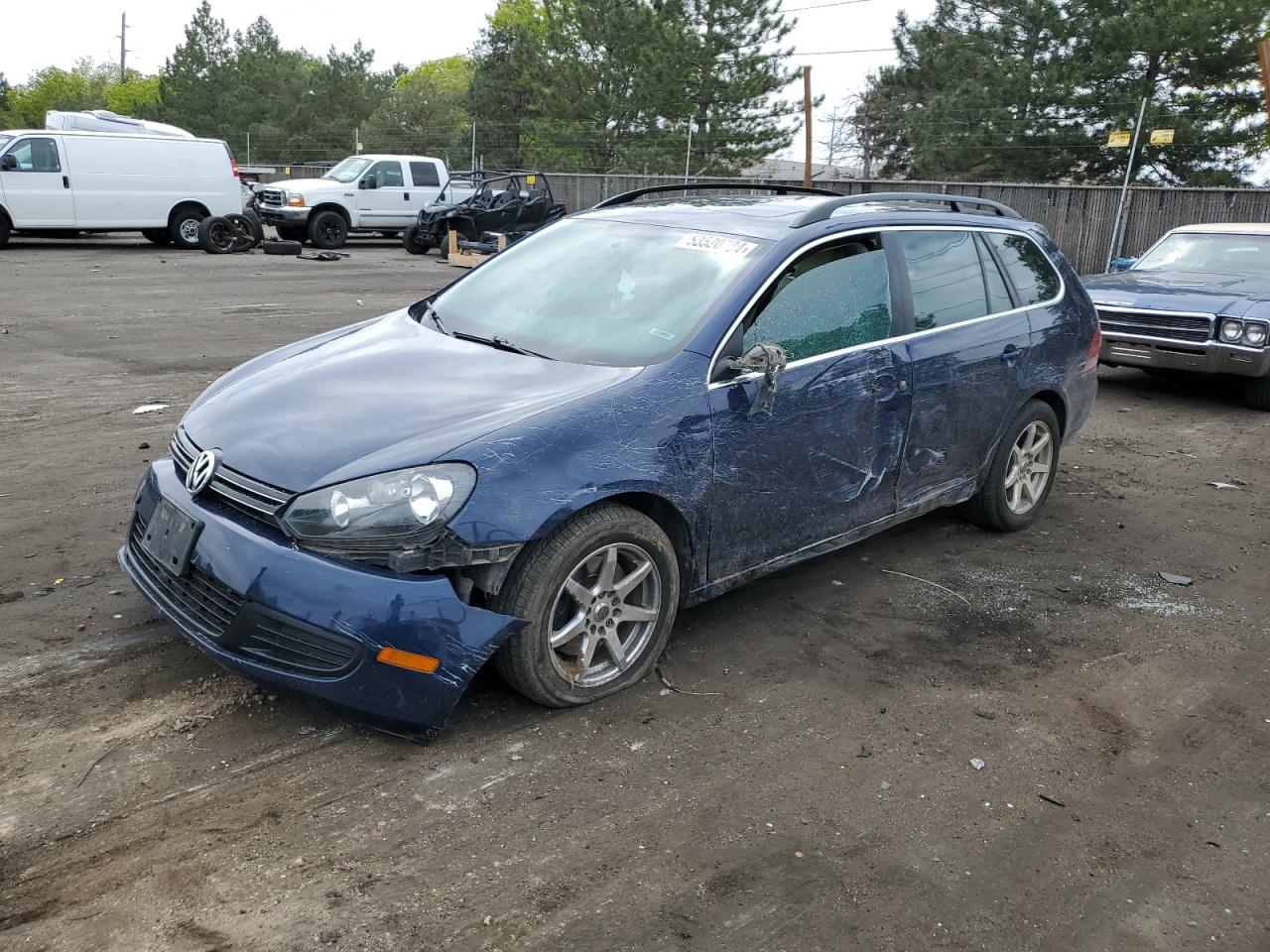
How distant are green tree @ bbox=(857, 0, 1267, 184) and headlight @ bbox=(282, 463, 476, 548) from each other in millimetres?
26941

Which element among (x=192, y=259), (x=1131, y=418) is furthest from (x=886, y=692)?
(x=192, y=259)

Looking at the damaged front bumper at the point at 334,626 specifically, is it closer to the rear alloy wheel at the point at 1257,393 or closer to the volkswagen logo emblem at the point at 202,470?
the volkswagen logo emblem at the point at 202,470

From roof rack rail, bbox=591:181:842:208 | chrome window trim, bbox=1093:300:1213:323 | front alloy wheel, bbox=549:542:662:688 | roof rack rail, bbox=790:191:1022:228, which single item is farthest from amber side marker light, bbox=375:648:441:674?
chrome window trim, bbox=1093:300:1213:323

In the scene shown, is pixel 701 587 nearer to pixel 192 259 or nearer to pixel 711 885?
pixel 711 885

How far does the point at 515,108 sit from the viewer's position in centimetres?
5678

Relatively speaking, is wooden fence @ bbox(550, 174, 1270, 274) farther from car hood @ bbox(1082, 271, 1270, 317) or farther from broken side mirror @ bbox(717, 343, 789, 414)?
broken side mirror @ bbox(717, 343, 789, 414)

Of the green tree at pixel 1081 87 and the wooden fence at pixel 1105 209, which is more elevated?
the green tree at pixel 1081 87

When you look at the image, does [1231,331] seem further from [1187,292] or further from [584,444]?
[584,444]

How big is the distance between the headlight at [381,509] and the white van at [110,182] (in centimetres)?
1870

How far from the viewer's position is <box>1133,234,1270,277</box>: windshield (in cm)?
1020

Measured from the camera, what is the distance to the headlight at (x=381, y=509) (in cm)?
316

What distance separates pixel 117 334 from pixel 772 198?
27.7ft

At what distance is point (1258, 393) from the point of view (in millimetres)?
9383

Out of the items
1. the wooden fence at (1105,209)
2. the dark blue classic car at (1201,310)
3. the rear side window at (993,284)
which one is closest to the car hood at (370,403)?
the rear side window at (993,284)
